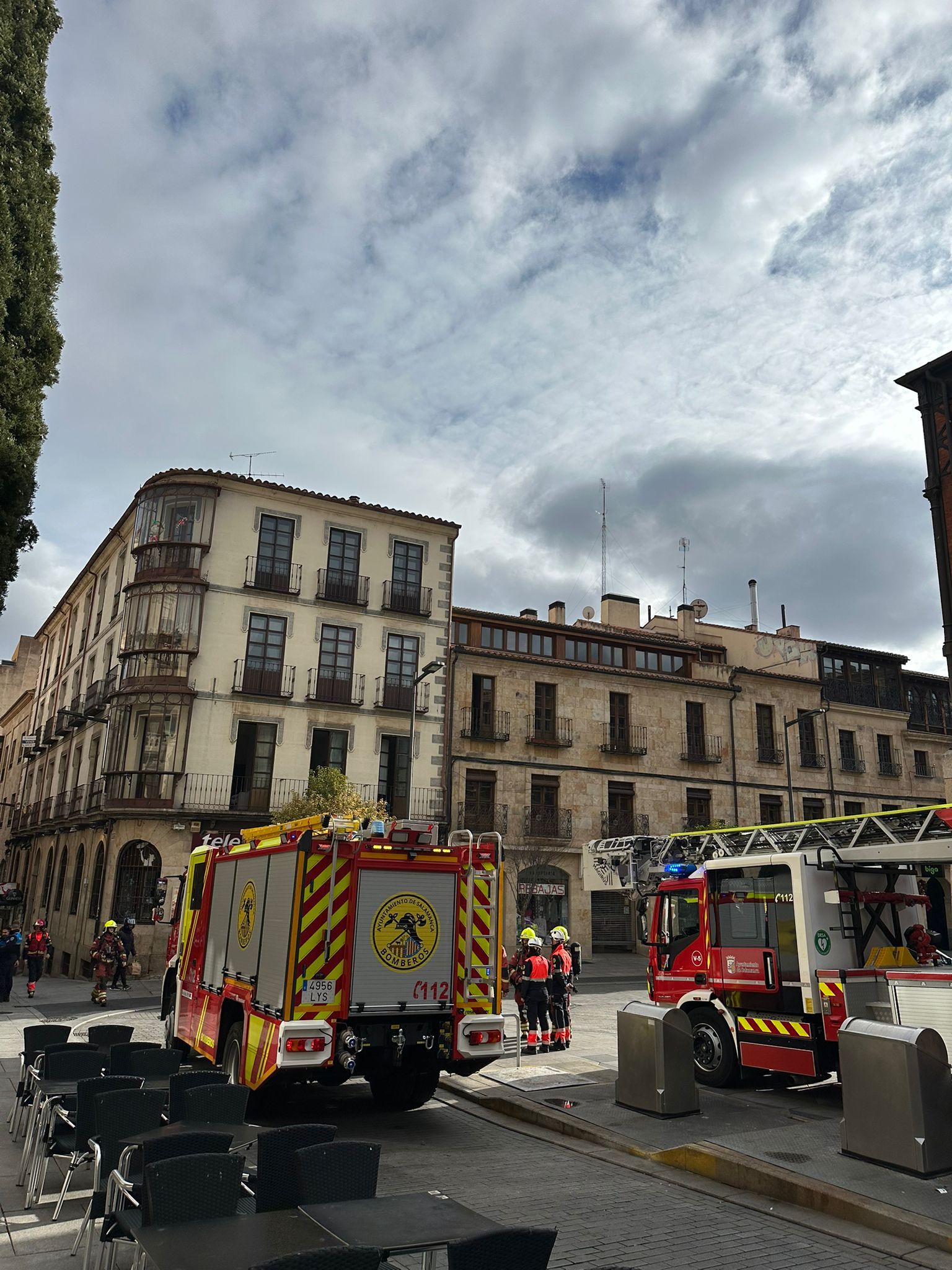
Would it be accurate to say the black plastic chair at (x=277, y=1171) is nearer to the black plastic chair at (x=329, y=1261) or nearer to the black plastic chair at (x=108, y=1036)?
the black plastic chair at (x=329, y=1261)

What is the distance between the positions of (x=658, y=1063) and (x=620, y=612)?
3231 cm

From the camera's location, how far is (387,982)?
975 centimetres

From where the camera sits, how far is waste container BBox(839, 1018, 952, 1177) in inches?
302

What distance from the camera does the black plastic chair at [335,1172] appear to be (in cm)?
510

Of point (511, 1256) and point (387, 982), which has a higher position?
point (387, 982)

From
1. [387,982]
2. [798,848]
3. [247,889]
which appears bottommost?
[387,982]

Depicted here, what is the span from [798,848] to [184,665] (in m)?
22.5

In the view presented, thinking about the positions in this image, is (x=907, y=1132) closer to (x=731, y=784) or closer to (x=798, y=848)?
(x=798, y=848)

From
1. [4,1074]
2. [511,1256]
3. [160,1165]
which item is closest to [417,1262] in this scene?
[160,1165]

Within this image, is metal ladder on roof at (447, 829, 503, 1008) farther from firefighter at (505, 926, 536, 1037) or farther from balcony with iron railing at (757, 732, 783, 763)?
balcony with iron railing at (757, 732, 783, 763)

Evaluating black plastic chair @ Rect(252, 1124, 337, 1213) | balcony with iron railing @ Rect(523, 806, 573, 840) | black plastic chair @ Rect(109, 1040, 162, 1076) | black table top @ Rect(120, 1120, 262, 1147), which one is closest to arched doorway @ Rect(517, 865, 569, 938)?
balcony with iron railing @ Rect(523, 806, 573, 840)

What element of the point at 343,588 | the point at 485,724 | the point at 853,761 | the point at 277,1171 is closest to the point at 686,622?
the point at 853,761

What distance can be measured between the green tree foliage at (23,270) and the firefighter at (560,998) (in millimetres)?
10547

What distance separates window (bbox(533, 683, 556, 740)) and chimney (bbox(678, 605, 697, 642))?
886cm
